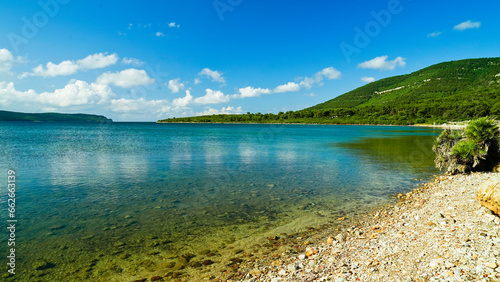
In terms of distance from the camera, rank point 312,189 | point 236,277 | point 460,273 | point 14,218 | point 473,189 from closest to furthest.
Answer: point 460,273, point 236,277, point 14,218, point 473,189, point 312,189

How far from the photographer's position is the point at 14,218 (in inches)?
469

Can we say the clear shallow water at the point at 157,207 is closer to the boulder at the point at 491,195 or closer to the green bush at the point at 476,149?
the green bush at the point at 476,149

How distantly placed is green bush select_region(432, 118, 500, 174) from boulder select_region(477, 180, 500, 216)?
11.6 metres

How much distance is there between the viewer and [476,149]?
1794 centimetres

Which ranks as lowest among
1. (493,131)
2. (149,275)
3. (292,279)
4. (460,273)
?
(149,275)

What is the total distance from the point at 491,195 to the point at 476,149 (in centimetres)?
1256

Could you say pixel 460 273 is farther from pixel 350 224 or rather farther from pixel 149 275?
pixel 149 275

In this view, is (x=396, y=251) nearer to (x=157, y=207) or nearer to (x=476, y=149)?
(x=157, y=207)

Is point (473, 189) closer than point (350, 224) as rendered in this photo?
No

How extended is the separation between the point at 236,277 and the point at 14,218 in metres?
11.5

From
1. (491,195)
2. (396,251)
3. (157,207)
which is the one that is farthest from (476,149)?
(157,207)

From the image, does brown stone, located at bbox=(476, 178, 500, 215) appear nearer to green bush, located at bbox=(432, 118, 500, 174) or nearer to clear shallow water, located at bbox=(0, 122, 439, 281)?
clear shallow water, located at bbox=(0, 122, 439, 281)

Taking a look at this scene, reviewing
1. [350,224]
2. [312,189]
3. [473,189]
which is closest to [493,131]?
[473,189]

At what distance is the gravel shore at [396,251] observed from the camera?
5836 mm
